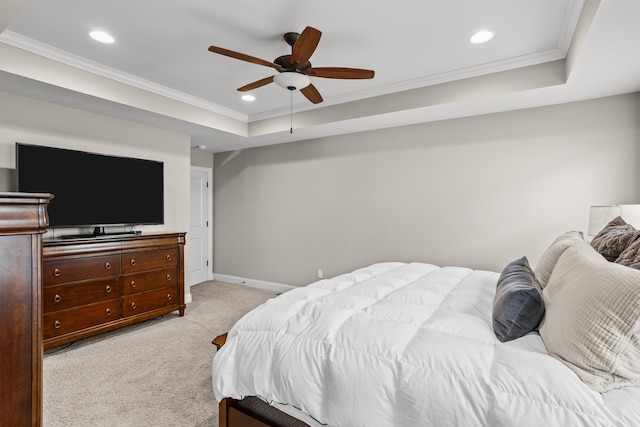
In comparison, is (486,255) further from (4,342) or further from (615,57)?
(4,342)

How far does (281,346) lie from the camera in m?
1.51

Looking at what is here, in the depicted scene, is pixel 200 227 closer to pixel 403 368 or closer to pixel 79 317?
pixel 79 317

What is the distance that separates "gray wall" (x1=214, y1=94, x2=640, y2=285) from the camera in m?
3.23

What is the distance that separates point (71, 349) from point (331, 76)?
332cm

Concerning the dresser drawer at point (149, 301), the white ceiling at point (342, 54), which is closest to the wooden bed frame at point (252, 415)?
the dresser drawer at point (149, 301)

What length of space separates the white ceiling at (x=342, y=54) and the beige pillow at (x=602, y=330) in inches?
62.5

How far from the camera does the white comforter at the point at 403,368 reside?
105 centimetres

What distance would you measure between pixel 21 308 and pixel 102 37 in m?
2.70

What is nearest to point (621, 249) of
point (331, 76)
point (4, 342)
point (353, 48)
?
point (331, 76)

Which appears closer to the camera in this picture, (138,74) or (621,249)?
(621,249)

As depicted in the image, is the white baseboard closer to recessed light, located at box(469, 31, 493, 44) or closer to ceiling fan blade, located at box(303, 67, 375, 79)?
ceiling fan blade, located at box(303, 67, 375, 79)

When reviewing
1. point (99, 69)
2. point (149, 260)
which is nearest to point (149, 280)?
point (149, 260)

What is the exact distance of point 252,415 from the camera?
5.30 feet

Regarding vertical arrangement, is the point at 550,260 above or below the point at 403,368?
above
